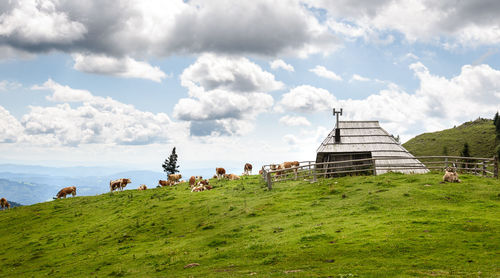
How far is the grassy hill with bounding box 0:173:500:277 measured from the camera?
12547 mm

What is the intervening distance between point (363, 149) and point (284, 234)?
75.3 feet

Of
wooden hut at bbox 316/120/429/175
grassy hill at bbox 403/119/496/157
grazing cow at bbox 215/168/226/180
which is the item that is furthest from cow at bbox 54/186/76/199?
grassy hill at bbox 403/119/496/157

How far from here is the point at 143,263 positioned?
1658cm

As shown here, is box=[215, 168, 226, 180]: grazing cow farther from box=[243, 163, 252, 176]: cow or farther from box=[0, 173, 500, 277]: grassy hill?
box=[0, 173, 500, 277]: grassy hill

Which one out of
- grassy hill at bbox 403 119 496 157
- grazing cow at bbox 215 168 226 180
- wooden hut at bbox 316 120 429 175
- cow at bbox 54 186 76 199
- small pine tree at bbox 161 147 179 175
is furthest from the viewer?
grassy hill at bbox 403 119 496 157

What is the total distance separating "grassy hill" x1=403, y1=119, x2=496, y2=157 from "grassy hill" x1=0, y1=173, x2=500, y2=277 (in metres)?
145

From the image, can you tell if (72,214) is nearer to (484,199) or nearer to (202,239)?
(202,239)

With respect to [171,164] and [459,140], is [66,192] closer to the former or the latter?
[171,164]

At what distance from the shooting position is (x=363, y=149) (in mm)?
36750

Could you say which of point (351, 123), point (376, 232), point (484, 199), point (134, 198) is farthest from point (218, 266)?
point (351, 123)

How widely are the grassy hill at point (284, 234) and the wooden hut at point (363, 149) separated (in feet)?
21.6

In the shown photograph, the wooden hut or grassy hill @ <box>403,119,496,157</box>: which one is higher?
grassy hill @ <box>403,119,496,157</box>

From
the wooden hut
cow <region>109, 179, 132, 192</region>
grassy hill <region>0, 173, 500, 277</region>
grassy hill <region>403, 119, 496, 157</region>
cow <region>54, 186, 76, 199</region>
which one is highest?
grassy hill <region>403, 119, 496, 157</region>

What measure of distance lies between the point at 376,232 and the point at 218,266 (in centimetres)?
759
